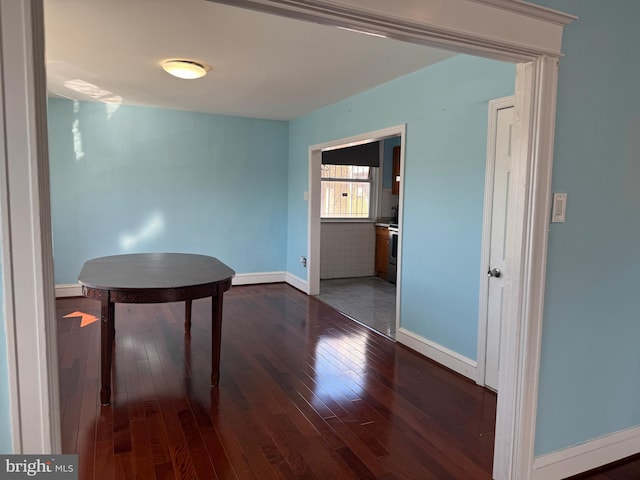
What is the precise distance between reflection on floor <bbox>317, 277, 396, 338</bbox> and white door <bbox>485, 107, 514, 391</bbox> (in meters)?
1.20

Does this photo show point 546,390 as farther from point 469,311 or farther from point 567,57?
point 567,57

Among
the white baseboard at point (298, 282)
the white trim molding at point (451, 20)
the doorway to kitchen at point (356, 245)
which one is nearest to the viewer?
the white trim molding at point (451, 20)

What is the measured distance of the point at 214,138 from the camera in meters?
5.70

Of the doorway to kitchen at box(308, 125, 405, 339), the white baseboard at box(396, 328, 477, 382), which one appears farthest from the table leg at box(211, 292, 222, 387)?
the doorway to kitchen at box(308, 125, 405, 339)

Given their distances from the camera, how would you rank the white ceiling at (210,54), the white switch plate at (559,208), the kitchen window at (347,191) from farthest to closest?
the kitchen window at (347,191) < the white ceiling at (210,54) < the white switch plate at (559,208)

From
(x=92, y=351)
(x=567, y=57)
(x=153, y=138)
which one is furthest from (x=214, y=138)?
(x=567, y=57)

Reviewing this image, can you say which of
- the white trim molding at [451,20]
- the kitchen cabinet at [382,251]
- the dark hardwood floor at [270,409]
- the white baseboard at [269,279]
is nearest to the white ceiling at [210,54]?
the white trim molding at [451,20]

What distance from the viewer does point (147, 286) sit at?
252 cm

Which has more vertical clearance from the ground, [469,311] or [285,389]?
[469,311]

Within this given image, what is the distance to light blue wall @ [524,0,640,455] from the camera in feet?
5.98

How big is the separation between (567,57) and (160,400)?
285cm

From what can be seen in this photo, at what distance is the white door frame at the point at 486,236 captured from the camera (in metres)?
2.82

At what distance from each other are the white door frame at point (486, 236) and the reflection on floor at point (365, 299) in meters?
1.10

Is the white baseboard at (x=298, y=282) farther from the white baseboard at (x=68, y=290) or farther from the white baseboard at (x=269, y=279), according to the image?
the white baseboard at (x=68, y=290)
